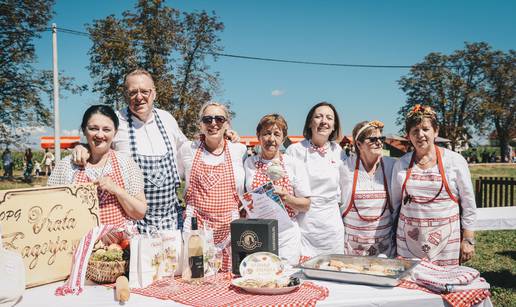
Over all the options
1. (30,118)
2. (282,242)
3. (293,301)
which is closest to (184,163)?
(282,242)

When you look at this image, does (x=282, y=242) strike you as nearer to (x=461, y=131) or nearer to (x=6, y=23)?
(x=6, y=23)

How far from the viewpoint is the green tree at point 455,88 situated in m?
37.8

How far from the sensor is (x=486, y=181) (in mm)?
10031

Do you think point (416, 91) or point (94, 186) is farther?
point (416, 91)

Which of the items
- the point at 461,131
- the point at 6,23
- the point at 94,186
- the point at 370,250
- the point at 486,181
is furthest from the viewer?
the point at 461,131

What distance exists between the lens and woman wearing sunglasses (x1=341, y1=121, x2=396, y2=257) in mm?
2928

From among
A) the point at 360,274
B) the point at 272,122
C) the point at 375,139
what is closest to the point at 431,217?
the point at 375,139

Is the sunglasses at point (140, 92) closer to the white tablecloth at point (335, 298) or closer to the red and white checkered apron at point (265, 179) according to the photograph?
the red and white checkered apron at point (265, 179)

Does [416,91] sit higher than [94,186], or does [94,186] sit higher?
[416,91]

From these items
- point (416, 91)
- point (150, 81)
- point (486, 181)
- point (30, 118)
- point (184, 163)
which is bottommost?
point (486, 181)

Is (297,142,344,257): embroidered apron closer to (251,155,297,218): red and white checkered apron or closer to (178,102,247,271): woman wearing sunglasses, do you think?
(251,155,297,218): red and white checkered apron

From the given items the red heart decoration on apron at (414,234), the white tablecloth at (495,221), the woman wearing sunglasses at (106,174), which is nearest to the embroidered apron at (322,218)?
the red heart decoration on apron at (414,234)

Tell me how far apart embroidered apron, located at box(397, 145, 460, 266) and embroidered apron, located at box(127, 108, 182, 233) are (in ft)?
5.50

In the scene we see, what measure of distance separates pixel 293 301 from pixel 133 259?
0.86 meters
